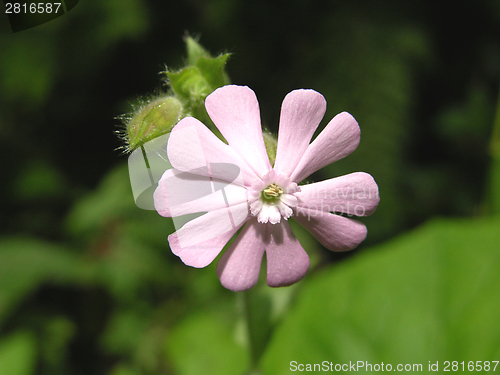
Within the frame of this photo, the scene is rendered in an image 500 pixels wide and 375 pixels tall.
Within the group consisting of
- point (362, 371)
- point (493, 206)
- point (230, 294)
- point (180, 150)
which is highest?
point (180, 150)

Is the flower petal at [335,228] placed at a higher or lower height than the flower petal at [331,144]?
lower

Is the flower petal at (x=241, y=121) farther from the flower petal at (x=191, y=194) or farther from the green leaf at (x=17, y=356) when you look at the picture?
the green leaf at (x=17, y=356)

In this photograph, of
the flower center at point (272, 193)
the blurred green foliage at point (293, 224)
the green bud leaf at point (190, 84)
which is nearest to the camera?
the flower center at point (272, 193)

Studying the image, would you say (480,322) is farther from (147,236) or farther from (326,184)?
(147,236)

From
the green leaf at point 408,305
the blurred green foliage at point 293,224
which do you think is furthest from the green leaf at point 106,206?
the green leaf at point 408,305

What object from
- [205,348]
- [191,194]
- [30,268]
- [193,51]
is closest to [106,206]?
[30,268]

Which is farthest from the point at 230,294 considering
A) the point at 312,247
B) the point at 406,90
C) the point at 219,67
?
the point at 406,90

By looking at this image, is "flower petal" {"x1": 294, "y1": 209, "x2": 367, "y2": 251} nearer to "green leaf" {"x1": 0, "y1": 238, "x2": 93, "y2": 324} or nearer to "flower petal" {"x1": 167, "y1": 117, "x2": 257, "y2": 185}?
"flower petal" {"x1": 167, "y1": 117, "x2": 257, "y2": 185}
